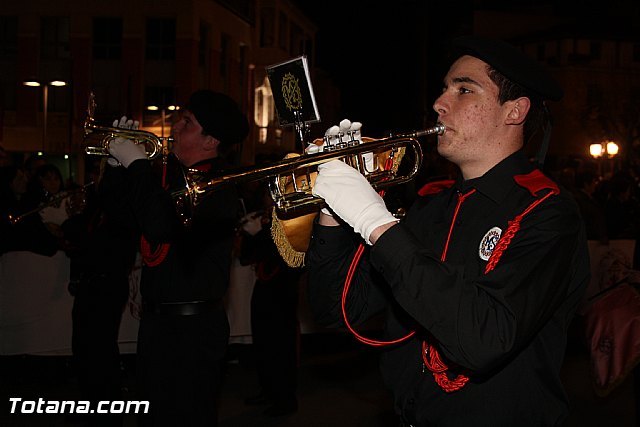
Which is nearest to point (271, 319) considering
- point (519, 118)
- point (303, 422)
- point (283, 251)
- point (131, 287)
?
point (303, 422)

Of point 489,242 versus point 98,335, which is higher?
point 489,242

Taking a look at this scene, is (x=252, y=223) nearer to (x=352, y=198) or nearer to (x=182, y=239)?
(x=182, y=239)

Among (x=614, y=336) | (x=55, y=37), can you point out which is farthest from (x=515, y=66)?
(x=55, y=37)

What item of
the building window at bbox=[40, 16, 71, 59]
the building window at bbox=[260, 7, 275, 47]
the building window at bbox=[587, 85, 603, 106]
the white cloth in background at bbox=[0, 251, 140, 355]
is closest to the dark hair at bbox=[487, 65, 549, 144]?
the white cloth in background at bbox=[0, 251, 140, 355]

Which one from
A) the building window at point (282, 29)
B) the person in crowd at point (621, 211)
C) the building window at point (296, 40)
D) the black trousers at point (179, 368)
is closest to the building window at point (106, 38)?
the building window at point (282, 29)

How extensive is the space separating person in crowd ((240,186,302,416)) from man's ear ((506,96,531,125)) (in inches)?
170

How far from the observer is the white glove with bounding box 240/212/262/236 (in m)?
7.42

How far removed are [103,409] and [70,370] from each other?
2.39 m

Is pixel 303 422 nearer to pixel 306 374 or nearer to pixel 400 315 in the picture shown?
pixel 306 374

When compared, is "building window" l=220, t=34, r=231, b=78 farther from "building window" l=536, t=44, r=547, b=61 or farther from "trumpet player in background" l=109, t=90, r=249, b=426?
"trumpet player in background" l=109, t=90, r=249, b=426

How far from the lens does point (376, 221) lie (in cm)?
228

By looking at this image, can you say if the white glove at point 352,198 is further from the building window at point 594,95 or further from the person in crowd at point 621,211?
the building window at point 594,95

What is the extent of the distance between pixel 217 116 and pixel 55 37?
2918 cm

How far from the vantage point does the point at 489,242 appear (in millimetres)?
2404
